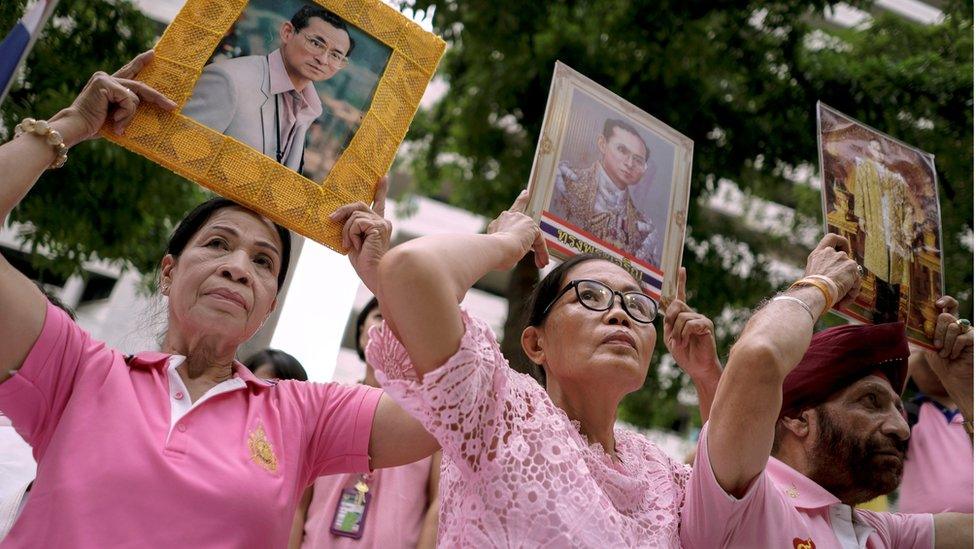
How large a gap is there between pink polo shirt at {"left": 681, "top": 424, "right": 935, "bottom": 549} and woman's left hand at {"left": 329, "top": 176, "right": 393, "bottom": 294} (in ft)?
2.90

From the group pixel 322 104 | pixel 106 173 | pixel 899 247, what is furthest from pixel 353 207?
pixel 106 173

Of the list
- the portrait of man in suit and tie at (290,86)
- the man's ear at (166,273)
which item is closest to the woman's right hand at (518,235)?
the portrait of man in suit and tie at (290,86)

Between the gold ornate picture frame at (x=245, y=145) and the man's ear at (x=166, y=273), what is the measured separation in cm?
25

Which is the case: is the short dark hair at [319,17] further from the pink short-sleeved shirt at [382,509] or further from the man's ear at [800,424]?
the man's ear at [800,424]

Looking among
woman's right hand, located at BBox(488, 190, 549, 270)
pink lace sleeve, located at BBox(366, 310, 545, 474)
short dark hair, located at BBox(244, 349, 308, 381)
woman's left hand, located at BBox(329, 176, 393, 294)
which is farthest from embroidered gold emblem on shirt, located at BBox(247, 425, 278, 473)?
short dark hair, located at BBox(244, 349, 308, 381)

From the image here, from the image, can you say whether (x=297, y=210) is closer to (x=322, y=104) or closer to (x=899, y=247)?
(x=322, y=104)

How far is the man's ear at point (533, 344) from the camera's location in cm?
234

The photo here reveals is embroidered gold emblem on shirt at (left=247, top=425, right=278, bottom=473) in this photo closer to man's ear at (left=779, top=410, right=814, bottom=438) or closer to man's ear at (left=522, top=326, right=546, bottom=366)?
man's ear at (left=522, top=326, right=546, bottom=366)

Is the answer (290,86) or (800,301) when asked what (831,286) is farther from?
(290,86)

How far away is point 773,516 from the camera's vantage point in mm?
2012

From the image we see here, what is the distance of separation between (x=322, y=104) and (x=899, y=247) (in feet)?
6.19

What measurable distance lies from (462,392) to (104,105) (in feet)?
3.60

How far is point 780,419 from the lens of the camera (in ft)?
8.70

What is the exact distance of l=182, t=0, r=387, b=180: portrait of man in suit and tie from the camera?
224 centimetres
